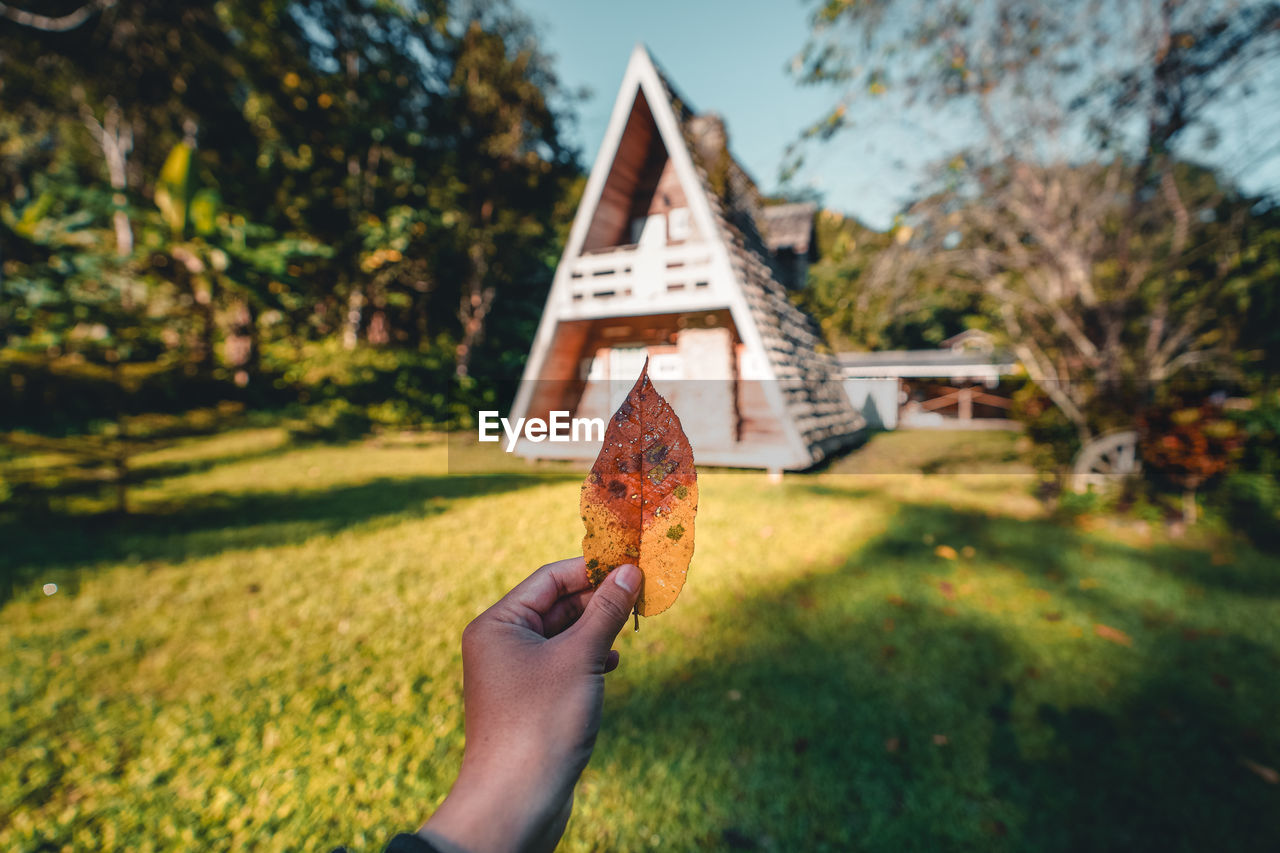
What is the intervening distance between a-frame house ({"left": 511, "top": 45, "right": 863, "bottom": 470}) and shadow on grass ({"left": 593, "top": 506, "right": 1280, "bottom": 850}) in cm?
339

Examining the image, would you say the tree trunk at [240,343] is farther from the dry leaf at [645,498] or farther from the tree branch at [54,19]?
the tree branch at [54,19]

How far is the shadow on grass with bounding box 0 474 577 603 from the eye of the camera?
21.1 feet

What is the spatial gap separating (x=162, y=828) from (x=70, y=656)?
2.85 m

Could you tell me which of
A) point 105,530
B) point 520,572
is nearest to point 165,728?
point 520,572

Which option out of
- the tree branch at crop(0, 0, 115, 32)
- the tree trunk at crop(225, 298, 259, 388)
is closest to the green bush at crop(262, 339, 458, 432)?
the tree trunk at crop(225, 298, 259, 388)

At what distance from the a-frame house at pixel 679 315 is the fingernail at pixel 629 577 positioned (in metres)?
0.34

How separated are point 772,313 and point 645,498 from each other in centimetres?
56

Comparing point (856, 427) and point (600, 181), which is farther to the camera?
point (856, 427)

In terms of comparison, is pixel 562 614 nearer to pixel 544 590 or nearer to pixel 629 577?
pixel 544 590

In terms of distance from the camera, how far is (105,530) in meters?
7.42

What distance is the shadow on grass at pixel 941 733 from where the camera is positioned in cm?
Answer: 330

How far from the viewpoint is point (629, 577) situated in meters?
0.50

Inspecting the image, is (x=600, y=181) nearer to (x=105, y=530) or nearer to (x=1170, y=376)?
(x=1170, y=376)

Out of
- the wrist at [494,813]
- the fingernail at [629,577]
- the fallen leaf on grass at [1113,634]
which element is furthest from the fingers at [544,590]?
the fallen leaf on grass at [1113,634]
